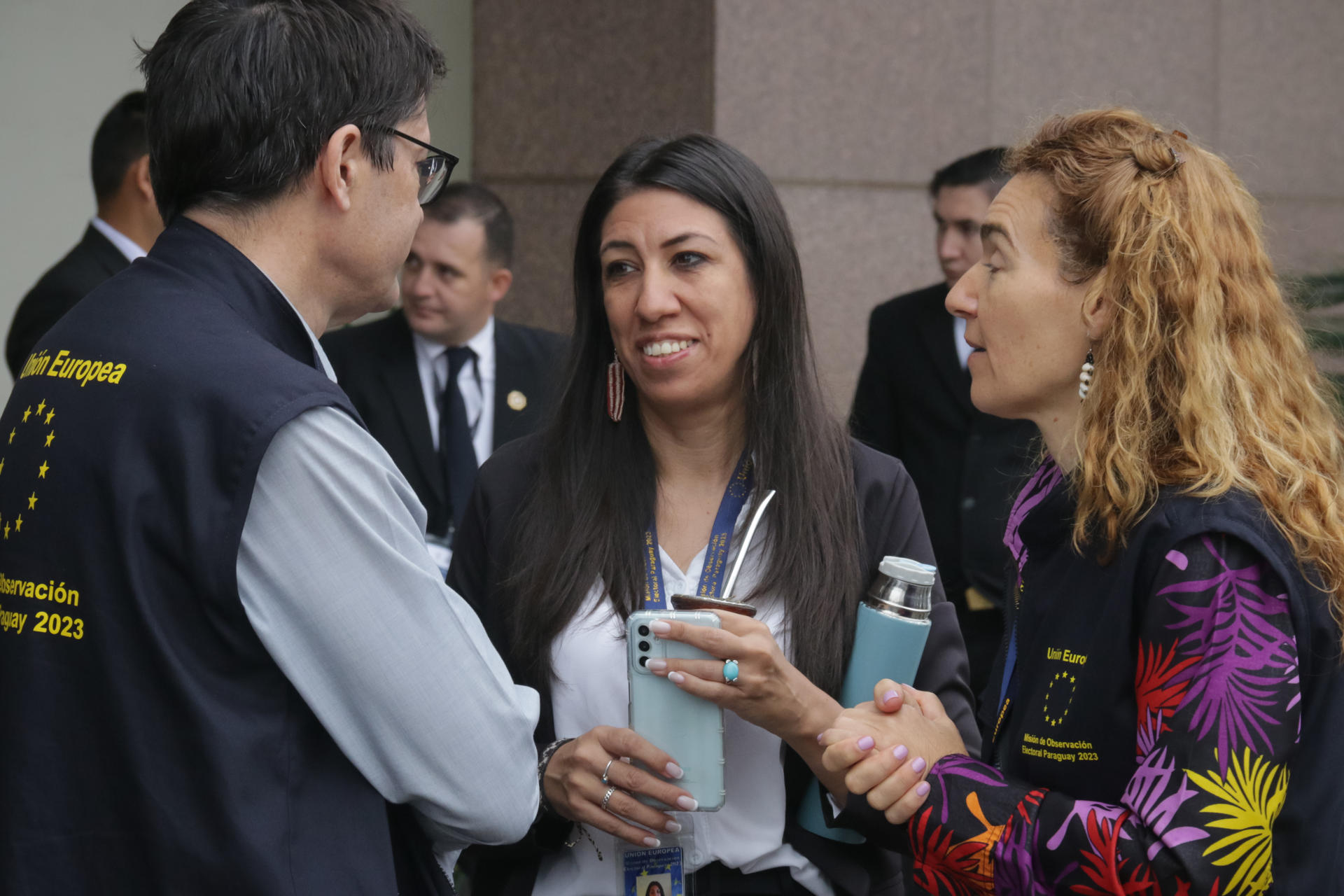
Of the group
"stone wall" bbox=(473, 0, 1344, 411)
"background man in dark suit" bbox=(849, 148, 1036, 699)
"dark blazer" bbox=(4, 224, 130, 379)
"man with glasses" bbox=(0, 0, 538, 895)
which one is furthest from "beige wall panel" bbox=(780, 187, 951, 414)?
"man with glasses" bbox=(0, 0, 538, 895)

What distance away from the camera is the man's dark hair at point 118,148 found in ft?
13.6

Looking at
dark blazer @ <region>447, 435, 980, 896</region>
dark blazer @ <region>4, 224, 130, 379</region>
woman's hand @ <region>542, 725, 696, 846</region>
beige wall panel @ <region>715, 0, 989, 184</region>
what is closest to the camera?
woman's hand @ <region>542, 725, 696, 846</region>

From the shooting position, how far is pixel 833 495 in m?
2.20

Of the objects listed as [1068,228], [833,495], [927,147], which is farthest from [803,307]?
[927,147]

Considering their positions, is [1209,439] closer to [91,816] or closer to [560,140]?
[91,816]

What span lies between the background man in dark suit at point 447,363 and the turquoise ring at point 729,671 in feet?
7.28

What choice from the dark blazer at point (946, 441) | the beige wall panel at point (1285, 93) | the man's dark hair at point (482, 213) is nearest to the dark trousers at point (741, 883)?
the dark blazer at point (946, 441)

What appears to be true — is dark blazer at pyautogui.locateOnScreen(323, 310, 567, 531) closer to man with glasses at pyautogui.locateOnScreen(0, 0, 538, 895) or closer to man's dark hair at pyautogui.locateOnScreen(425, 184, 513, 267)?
man's dark hair at pyautogui.locateOnScreen(425, 184, 513, 267)

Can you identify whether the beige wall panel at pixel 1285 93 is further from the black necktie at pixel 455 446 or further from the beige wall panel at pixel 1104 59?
A: the black necktie at pixel 455 446

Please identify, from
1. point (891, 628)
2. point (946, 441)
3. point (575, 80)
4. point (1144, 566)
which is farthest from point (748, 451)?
point (575, 80)

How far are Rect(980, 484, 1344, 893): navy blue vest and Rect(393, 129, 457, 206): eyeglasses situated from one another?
943 mm

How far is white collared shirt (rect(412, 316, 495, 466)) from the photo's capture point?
427 cm

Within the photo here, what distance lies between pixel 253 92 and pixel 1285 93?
589 cm

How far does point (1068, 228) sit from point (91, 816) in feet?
4.55
